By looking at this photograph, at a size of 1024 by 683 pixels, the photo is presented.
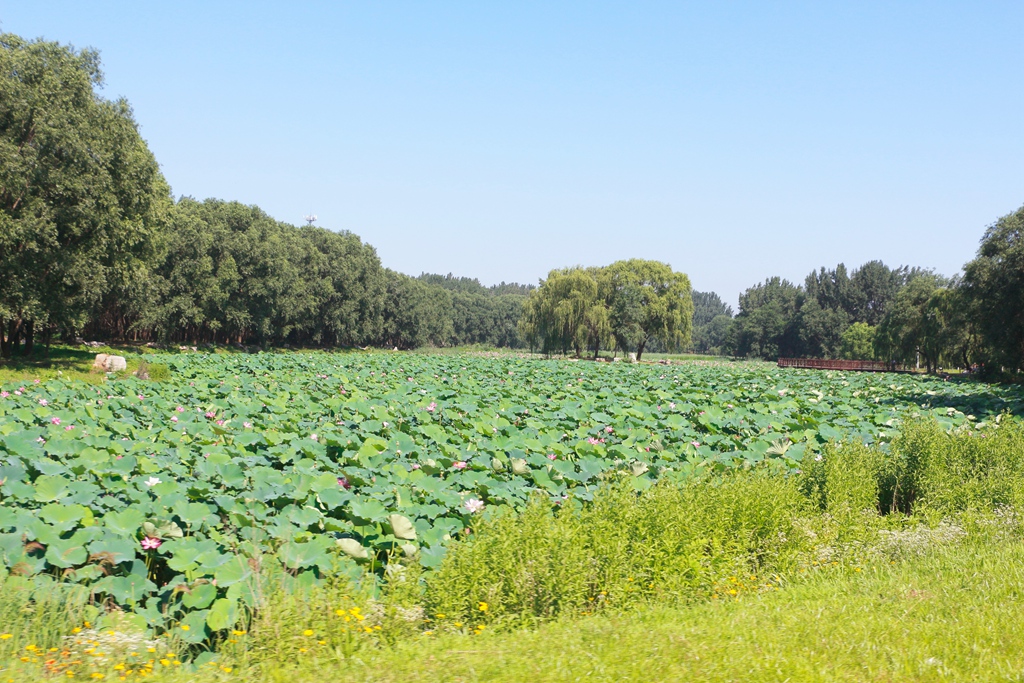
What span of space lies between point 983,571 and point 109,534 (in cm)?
693

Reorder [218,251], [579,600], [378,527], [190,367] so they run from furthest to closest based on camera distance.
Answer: [218,251], [190,367], [378,527], [579,600]

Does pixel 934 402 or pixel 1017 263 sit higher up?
pixel 1017 263

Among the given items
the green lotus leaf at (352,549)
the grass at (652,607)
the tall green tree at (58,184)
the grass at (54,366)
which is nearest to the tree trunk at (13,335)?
the grass at (54,366)

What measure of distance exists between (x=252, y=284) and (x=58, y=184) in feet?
84.1

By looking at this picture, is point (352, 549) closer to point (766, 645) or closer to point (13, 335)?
point (766, 645)

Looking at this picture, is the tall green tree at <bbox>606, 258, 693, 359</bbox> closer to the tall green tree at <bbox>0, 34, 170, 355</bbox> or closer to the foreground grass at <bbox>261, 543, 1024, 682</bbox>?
the tall green tree at <bbox>0, 34, 170, 355</bbox>

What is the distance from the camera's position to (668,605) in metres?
5.43

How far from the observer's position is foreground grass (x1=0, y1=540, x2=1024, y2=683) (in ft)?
13.4

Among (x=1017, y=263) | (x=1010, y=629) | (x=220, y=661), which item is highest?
(x=1017, y=263)

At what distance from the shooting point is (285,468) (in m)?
7.94

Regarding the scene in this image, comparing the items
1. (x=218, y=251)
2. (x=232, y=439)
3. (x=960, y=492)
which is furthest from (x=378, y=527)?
(x=218, y=251)

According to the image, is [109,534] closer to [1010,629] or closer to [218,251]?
[1010,629]

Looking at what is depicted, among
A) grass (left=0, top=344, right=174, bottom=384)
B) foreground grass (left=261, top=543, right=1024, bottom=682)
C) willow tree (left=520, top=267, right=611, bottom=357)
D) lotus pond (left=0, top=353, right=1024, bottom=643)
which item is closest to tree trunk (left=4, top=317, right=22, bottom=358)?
grass (left=0, top=344, right=174, bottom=384)

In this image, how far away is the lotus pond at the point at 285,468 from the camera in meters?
4.84
